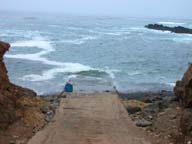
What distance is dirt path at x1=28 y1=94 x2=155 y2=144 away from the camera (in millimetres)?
12697

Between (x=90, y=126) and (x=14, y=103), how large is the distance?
300cm

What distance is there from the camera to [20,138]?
13.1 meters

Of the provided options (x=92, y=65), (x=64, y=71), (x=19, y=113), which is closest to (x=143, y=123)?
(x=19, y=113)

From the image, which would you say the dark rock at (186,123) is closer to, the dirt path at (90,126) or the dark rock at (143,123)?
the dirt path at (90,126)

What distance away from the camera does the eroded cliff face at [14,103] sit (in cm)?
1412

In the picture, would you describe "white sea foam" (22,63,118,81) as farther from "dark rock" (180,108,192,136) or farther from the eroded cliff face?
"dark rock" (180,108,192,136)

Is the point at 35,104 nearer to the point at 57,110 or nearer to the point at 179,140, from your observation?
the point at 57,110

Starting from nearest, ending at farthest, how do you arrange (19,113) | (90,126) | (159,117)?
(90,126) < (19,113) < (159,117)

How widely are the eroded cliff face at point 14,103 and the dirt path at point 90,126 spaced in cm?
98

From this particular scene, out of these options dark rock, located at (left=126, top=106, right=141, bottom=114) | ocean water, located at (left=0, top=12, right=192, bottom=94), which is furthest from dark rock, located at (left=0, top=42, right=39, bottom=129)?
ocean water, located at (left=0, top=12, right=192, bottom=94)

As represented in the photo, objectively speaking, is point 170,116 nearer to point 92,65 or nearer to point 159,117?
point 159,117

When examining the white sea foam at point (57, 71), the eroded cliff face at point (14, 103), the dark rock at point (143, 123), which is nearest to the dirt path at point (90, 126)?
Result: the dark rock at point (143, 123)

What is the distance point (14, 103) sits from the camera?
605 inches

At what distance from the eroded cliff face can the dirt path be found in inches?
38.6
